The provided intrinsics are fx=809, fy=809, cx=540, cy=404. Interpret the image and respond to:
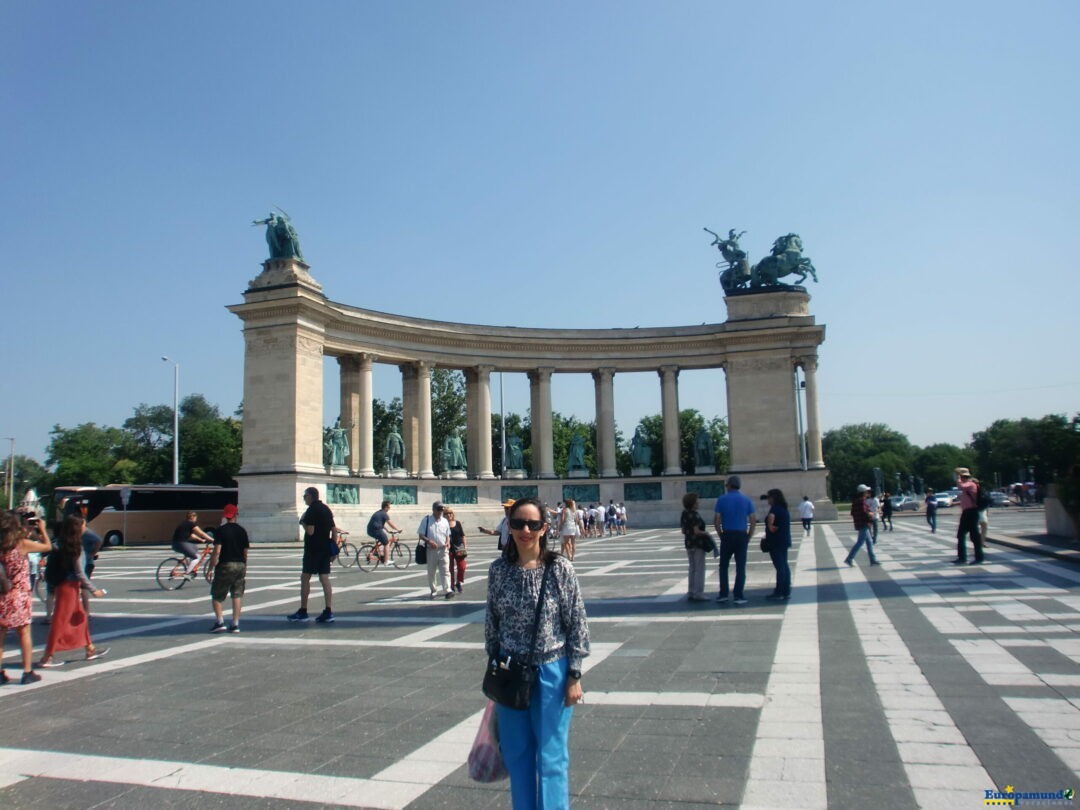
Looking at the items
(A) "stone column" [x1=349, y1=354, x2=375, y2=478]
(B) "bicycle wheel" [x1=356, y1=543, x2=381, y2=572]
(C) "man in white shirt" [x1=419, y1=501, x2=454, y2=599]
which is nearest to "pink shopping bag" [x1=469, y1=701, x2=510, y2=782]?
(C) "man in white shirt" [x1=419, y1=501, x2=454, y2=599]

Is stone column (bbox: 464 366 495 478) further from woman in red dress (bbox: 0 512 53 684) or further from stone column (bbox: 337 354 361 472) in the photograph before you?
woman in red dress (bbox: 0 512 53 684)

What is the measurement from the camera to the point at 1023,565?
16.6 meters

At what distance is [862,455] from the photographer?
14838 centimetres

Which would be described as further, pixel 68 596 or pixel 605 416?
pixel 605 416

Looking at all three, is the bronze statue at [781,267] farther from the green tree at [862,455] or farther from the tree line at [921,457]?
the green tree at [862,455]

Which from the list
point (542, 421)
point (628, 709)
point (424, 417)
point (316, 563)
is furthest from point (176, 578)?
point (542, 421)

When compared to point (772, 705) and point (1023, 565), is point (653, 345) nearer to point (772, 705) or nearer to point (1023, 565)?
point (1023, 565)

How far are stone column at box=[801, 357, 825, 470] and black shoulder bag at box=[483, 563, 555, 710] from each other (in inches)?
1786

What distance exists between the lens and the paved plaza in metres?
5.24

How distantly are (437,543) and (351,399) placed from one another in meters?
30.6

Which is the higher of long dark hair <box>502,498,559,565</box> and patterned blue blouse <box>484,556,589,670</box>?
long dark hair <box>502,498,559,565</box>

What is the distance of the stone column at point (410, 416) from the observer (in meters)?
46.5

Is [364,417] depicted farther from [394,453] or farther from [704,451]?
[704,451]

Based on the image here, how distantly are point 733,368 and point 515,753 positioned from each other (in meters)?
46.1
